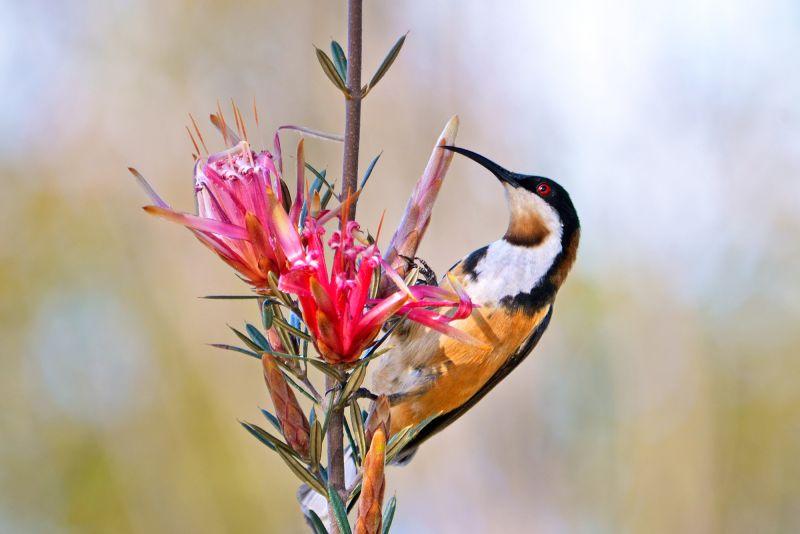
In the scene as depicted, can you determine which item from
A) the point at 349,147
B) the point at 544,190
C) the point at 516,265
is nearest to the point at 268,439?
the point at 349,147

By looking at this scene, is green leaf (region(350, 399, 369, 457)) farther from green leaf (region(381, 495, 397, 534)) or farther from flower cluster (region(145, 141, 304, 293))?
flower cluster (region(145, 141, 304, 293))

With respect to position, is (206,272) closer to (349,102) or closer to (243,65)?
(243,65)

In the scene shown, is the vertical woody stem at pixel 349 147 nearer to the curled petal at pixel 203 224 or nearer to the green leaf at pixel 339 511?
the green leaf at pixel 339 511

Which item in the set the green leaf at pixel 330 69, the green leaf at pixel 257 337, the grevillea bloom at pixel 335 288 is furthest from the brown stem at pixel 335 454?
the green leaf at pixel 330 69

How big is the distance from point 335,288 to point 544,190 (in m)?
1.91

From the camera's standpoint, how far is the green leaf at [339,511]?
1.50 m

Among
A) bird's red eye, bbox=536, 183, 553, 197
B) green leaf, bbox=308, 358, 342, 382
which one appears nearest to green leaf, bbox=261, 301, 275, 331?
green leaf, bbox=308, 358, 342, 382

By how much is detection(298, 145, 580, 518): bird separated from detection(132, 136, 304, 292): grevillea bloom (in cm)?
138

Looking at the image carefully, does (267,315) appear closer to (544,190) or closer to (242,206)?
(242,206)

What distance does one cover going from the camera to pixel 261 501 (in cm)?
639

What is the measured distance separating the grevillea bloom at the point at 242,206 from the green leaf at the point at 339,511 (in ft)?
1.40

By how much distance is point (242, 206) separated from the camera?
5.63 feet

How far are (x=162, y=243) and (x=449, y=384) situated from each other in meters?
4.08

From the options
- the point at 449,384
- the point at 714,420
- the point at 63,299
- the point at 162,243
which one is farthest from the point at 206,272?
the point at 714,420
